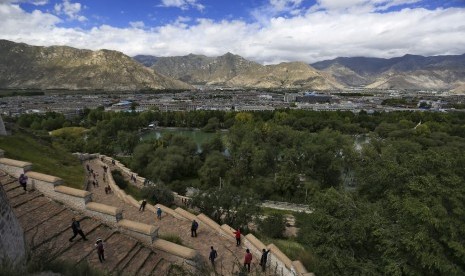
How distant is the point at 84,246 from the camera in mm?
10523

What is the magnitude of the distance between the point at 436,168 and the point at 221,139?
34796 mm

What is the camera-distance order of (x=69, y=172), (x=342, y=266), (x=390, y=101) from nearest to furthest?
(x=342, y=266), (x=69, y=172), (x=390, y=101)

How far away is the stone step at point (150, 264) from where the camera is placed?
→ 33.3 ft

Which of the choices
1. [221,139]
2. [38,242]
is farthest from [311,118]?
[38,242]

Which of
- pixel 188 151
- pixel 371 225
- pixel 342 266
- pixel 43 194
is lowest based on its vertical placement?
pixel 188 151

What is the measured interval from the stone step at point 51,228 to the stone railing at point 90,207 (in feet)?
2.08

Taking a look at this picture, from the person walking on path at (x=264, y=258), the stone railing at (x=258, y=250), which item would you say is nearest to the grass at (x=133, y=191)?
the stone railing at (x=258, y=250)

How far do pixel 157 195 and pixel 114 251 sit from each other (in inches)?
470

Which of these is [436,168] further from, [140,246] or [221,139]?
[221,139]

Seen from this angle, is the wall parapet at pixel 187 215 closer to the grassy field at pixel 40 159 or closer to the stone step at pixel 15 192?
the stone step at pixel 15 192

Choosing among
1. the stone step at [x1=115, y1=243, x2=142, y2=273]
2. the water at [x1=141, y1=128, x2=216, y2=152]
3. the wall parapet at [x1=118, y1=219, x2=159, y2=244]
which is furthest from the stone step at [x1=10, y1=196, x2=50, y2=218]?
the water at [x1=141, y1=128, x2=216, y2=152]

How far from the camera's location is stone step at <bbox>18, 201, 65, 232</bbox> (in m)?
11.0

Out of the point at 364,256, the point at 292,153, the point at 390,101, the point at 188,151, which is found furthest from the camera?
the point at 390,101

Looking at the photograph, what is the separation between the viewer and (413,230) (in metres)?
11.8
